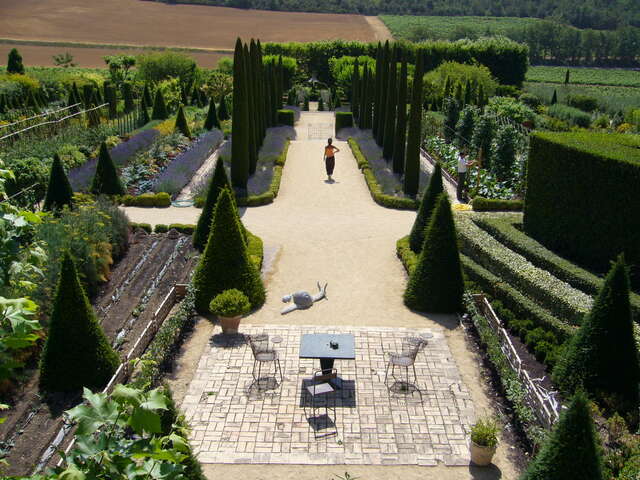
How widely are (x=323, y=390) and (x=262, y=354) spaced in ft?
4.70

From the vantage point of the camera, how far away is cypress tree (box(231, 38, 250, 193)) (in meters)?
24.1

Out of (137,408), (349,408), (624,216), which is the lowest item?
(349,408)

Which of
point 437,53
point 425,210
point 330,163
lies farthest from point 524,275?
point 437,53

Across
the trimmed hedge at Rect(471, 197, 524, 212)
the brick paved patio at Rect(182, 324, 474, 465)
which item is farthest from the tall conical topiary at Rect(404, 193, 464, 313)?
the trimmed hedge at Rect(471, 197, 524, 212)

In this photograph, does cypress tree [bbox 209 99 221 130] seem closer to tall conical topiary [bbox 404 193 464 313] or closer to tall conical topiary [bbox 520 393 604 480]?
tall conical topiary [bbox 404 193 464 313]

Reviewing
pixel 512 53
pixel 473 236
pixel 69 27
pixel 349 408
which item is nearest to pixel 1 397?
pixel 349 408

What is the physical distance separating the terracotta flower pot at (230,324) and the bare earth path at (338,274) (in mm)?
361

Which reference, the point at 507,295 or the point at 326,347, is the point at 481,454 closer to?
the point at 326,347

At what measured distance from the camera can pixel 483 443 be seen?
9.25m

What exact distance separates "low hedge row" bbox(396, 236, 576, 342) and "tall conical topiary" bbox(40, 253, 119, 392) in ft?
24.9

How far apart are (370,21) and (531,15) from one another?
5146cm

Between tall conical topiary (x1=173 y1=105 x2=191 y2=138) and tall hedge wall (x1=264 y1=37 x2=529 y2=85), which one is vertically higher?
tall hedge wall (x1=264 y1=37 x2=529 y2=85)

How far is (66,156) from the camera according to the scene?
83.0 feet

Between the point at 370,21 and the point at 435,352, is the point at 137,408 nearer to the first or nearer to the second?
the point at 435,352
